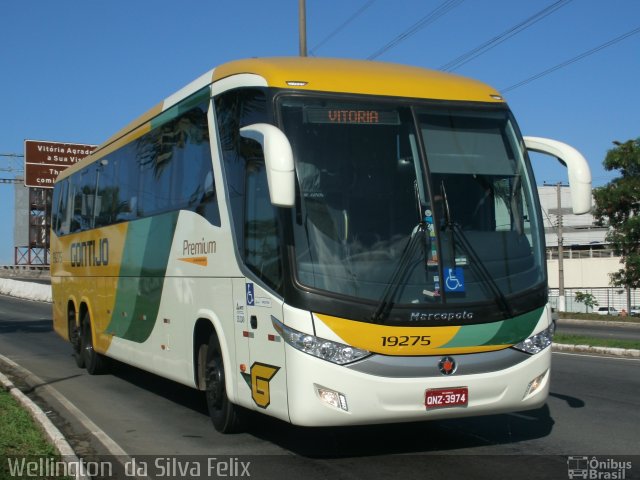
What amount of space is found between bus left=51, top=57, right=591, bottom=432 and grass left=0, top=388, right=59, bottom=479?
5.74 ft

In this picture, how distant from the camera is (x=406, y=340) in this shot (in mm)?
6699

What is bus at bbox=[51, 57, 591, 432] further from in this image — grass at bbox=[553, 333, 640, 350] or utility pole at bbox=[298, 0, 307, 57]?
utility pole at bbox=[298, 0, 307, 57]

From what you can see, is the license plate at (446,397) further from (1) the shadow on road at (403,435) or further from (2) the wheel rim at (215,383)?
(2) the wheel rim at (215,383)

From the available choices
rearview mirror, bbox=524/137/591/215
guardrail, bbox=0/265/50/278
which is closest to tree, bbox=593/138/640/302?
rearview mirror, bbox=524/137/591/215

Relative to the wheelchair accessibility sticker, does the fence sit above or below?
below

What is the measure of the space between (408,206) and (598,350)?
1129 cm

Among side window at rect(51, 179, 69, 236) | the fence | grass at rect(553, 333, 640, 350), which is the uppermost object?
side window at rect(51, 179, 69, 236)

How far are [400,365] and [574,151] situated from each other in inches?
109

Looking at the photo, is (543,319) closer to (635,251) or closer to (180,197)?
(180,197)

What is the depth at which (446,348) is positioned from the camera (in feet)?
22.3

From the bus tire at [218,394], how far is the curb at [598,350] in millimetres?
10091

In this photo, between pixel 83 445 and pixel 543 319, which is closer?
pixel 543 319

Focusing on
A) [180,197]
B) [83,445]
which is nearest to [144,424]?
[83,445]

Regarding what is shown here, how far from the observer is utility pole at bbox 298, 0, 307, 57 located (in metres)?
22.5
